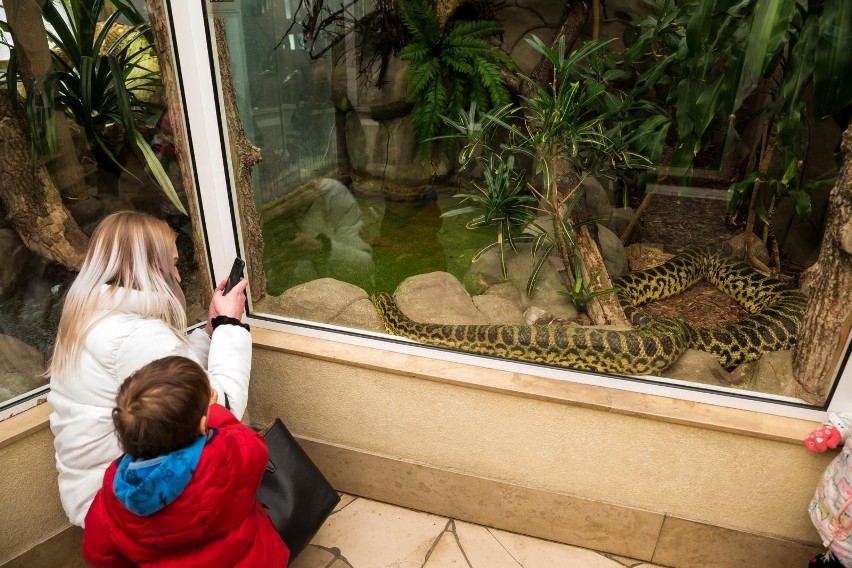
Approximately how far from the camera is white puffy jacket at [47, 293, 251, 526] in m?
1.57

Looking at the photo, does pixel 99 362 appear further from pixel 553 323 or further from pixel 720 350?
pixel 720 350

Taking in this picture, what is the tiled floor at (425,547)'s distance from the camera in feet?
7.74

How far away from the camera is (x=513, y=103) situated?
108 inches

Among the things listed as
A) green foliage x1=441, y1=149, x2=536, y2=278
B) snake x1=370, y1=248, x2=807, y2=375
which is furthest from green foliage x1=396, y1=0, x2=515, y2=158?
snake x1=370, y1=248, x2=807, y2=375

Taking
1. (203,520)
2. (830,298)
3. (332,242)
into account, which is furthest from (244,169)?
(830,298)

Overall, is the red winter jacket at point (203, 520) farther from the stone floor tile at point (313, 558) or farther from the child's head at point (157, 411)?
the stone floor tile at point (313, 558)

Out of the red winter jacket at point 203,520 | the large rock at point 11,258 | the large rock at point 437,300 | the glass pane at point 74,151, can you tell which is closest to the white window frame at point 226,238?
the glass pane at point 74,151

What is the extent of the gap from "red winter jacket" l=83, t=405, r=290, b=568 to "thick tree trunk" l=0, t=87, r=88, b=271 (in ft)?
4.74

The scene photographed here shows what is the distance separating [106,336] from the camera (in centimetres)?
157

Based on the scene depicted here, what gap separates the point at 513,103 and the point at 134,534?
94.4 inches

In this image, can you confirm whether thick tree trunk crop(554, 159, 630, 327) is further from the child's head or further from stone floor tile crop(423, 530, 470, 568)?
the child's head

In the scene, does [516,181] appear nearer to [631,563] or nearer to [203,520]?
[631,563]

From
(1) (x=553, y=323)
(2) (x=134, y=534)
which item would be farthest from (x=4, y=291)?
(1) (x=553, y=323)

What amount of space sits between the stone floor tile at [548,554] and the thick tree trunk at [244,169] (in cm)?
171
